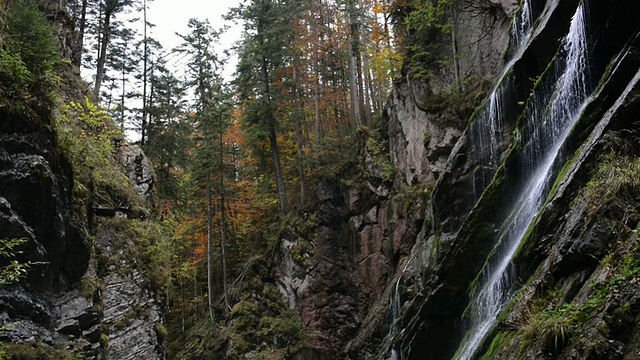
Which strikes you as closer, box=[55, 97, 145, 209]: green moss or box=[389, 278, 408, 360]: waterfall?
box=[55, 97, 145, 209]: green moss

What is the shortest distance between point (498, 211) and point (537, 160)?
1.47 m

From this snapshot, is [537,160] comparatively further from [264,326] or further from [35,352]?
[264,326]

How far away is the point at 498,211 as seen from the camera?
11.6 metres

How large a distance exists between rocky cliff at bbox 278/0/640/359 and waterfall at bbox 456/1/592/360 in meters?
0.04

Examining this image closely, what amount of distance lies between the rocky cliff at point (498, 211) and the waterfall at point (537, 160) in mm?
44

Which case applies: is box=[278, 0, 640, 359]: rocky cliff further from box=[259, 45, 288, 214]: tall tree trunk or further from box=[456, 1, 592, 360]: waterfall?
box=[259, 45, 288, 214]: tall tree trunk

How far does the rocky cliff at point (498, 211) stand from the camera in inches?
252

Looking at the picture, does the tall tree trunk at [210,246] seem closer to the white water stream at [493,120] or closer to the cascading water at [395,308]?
the cascading water at [395,308]

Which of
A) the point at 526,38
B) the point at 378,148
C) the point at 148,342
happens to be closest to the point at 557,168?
the point at 526,38

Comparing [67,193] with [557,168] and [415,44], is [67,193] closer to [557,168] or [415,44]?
[557,168]

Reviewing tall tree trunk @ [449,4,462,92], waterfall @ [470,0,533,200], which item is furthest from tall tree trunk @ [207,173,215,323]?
waterfall @ [470,0,533,200]

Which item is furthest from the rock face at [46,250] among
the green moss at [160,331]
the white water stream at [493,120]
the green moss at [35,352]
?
the white water stream at [493,120]

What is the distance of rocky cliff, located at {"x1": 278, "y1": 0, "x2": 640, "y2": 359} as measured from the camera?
640 centimetres

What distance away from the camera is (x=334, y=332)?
22.9 metres
